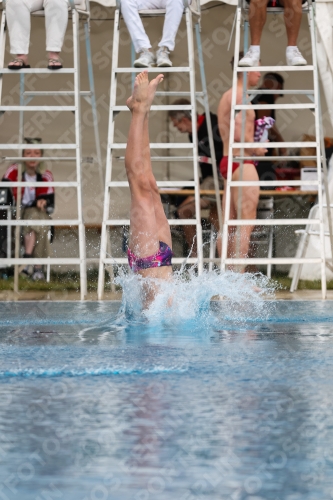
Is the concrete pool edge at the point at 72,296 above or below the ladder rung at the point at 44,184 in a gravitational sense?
below

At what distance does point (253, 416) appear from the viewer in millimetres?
2188

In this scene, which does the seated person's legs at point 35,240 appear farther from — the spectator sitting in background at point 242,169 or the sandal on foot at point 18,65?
the sandal on foot at point 18,65

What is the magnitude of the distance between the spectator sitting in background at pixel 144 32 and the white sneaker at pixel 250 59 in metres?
0.47

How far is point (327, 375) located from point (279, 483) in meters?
1.26

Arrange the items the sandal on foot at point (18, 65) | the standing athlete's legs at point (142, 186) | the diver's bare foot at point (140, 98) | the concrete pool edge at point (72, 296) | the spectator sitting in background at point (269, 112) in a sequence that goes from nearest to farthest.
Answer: the standing athlete's legs at point (142, 186) → the diver's bare foot at point (140, 98) → the sandal on foot at point (18, 65) → the concrete pool edge at point (72, 296) → the spectator sitting in background at point (269, 112)

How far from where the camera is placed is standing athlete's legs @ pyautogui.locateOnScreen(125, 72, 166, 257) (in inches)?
177

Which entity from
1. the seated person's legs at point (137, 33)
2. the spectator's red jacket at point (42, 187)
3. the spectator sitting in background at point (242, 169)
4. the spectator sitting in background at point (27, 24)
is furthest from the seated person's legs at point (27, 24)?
the spectator's red jacket at point (42, 187)

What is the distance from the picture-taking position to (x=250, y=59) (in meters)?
6.54

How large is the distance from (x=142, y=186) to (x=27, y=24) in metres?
2.42

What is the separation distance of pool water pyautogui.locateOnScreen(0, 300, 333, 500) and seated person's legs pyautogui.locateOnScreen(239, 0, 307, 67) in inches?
112

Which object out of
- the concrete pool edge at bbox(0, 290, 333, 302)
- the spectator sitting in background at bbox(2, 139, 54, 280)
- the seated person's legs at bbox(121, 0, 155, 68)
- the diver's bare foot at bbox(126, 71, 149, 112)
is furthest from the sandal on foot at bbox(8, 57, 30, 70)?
the spectator sitting in background at bbox(2, 139, 54, 280)

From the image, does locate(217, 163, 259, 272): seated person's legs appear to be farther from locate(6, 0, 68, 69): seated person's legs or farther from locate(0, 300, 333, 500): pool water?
locate(0, 300, 333, 500): pool water

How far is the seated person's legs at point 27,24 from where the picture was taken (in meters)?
6.48

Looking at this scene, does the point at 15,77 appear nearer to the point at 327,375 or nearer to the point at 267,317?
the point at 267,317
